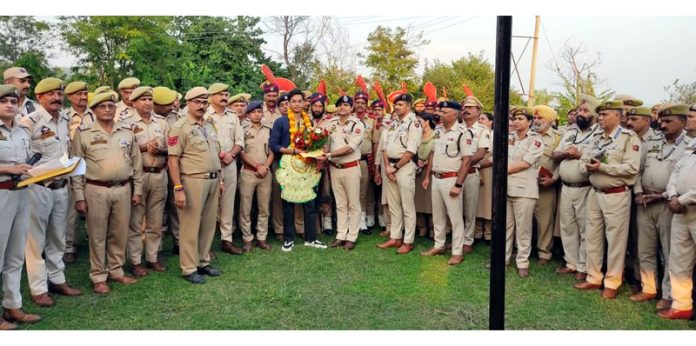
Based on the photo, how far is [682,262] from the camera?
4.31 m

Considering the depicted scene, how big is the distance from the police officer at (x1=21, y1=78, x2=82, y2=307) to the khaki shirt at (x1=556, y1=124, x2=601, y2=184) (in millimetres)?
4461

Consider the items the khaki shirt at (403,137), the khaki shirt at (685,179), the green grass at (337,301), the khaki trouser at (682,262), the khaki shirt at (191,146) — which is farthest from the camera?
the khaki shirt at (403,137)

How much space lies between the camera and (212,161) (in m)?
5.15

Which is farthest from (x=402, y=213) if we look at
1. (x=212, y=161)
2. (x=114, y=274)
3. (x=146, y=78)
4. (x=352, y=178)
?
(x=146, y=78)

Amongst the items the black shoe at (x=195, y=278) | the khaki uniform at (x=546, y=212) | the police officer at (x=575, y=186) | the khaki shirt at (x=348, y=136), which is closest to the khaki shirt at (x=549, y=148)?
the khaki uniform at (x=546, y=212)

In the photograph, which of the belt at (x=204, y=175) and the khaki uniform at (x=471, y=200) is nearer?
the belt at (x=204, y=175)

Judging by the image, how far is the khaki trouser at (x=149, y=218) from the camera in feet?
17.8

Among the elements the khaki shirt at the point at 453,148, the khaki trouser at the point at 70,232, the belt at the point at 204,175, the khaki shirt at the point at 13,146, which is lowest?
the khaki trouser at the point at 70,232

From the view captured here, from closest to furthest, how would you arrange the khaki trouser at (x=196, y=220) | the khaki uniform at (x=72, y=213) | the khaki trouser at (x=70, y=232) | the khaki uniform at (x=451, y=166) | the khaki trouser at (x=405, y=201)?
the khaki trouser at (x=196, y=220) → the khaki uniform at (x=72, y=213) → the khaki trouser at (x=70, y=232) → the khaki uniform at (x=451, y=166) → the khaki trouser at (x=405, y=201)

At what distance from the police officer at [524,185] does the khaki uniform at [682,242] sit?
1.38 metres

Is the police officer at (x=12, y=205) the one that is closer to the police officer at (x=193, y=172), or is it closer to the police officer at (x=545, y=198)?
the police officer at (x=193, y=172)

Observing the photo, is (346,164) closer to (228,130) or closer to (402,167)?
(402,167)

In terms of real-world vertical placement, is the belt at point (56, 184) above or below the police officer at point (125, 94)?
below

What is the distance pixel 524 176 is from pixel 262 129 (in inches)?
117
